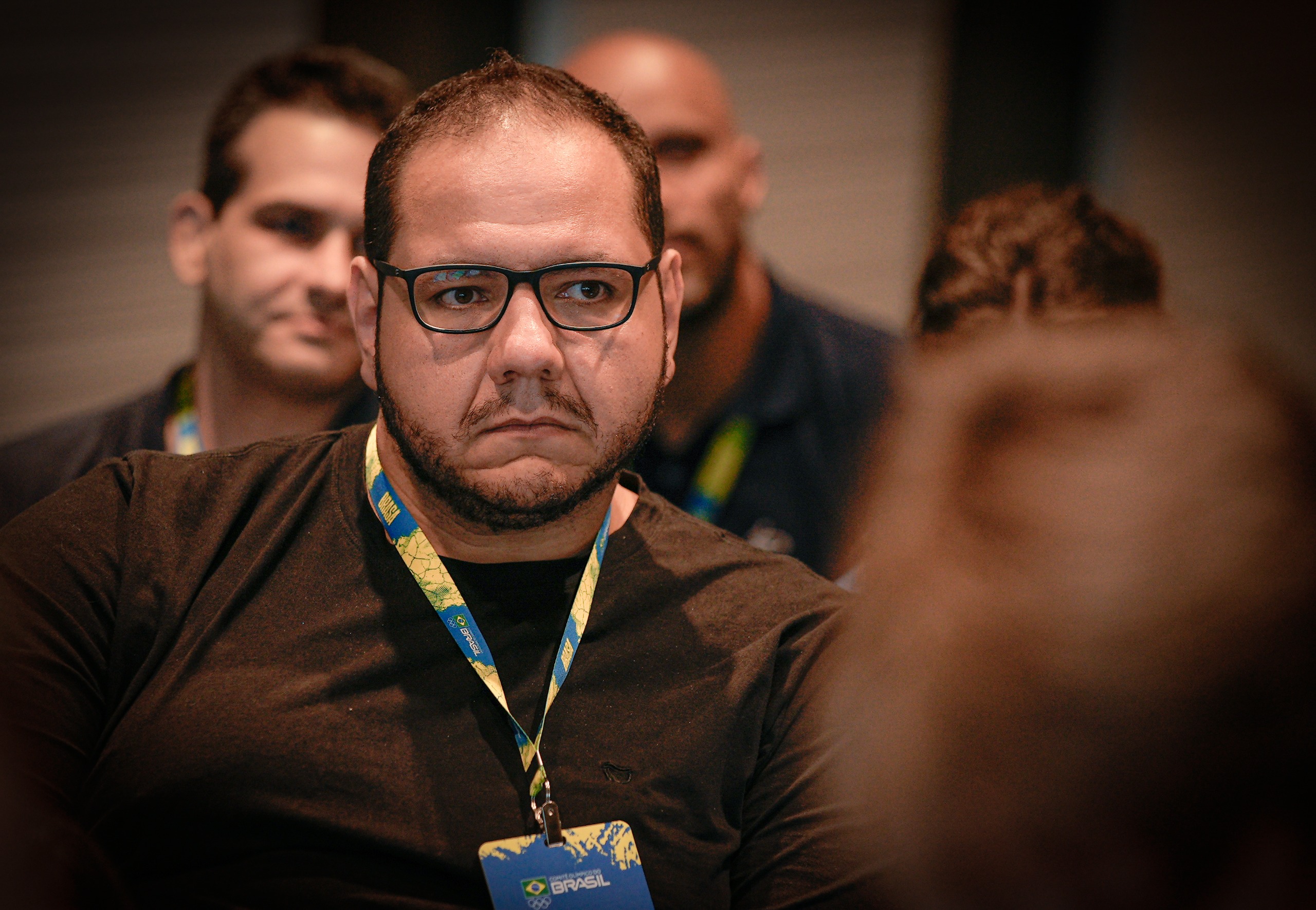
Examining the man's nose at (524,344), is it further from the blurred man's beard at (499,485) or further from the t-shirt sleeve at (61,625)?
the t-shirt sleeve at (61,625)

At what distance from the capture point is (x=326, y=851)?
1.26 meters

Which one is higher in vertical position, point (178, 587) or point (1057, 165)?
point (1057, 165)

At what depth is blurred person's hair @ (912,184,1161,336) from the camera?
187 centimetres

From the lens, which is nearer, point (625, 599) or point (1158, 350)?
point (1158, 350)

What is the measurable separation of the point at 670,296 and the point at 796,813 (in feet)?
2.51

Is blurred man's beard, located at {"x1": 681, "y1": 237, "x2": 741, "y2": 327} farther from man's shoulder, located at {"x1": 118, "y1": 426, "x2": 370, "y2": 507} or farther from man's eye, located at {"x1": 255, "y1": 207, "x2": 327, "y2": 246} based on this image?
man's shoulder, located at {"x1": 118, "y1": 426, "x2": 370, "y2": 507}

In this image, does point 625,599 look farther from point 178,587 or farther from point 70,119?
point 70,119

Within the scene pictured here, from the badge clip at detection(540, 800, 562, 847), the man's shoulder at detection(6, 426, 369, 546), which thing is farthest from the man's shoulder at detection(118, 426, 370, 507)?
the badge clip at detection(540, 800, 562, 847)

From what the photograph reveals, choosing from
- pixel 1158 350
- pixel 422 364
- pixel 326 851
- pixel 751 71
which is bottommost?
pixel 326 851

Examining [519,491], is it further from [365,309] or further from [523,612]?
[365,309]

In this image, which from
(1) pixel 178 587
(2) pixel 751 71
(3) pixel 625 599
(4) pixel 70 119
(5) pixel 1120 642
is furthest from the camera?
(2) pixel 751 71

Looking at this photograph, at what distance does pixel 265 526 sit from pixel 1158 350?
120cm

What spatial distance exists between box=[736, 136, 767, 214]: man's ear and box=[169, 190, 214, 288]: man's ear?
130cm

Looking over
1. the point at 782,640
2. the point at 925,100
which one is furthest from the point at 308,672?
the point at 925,100
